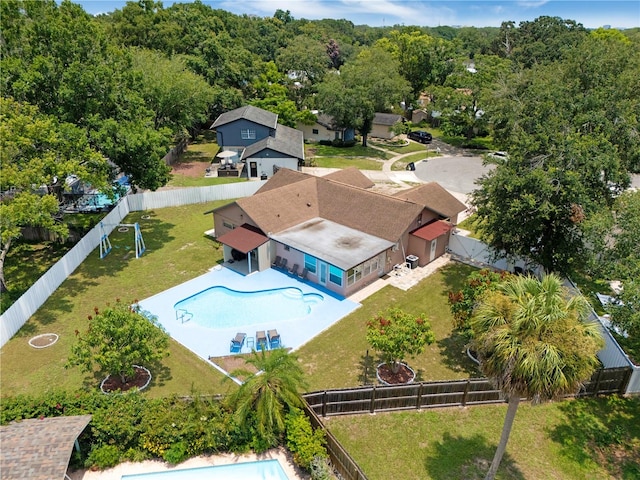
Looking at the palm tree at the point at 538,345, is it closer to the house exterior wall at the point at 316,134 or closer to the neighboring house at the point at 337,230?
the neighboring house at the point at 337,230

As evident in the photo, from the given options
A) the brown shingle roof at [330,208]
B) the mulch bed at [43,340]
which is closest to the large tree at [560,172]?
the brown shingle roof at [330,208]

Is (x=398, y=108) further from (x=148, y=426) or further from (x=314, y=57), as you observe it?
(x=148, y=426)

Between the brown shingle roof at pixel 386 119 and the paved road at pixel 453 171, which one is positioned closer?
the paved road at pixel 453 171

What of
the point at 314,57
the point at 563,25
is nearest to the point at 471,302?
the point at 314,57

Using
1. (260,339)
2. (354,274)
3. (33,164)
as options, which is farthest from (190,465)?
(33,164)

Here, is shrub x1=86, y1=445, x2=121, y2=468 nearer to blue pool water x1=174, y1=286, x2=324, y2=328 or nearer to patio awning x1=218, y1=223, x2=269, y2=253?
blue pool water x1=174, y1=286, x2=324, y2=328

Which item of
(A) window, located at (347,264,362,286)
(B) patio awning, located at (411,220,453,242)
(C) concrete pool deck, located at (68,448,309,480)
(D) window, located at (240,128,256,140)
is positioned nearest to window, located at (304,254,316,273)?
(A) window, located at (347,264,362,286)
